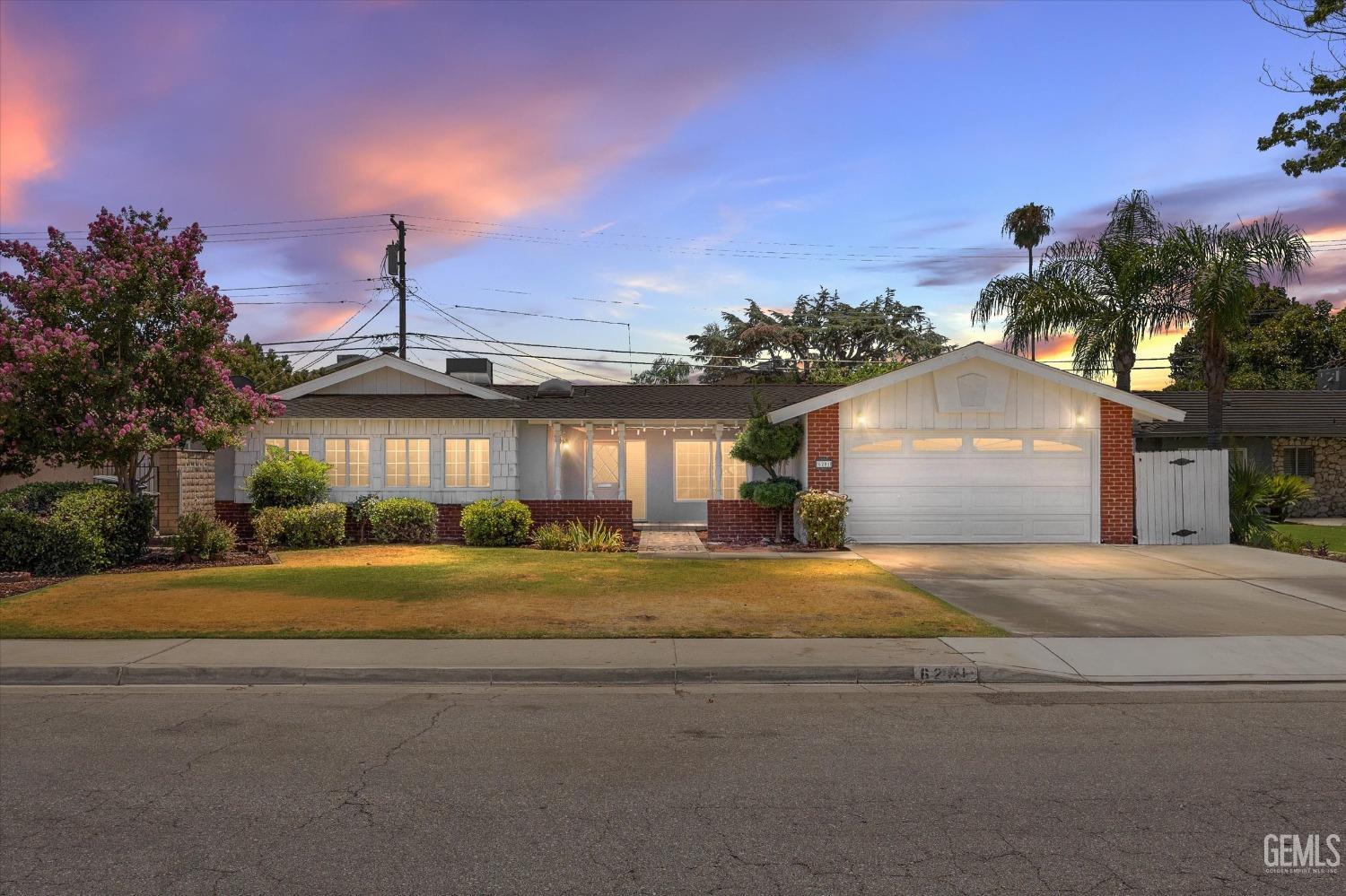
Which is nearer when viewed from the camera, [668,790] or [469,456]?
[668,790]

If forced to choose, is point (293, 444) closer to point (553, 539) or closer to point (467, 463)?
point (467, 463)

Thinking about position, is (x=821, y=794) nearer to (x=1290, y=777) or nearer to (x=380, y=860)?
(x=380, y=860)

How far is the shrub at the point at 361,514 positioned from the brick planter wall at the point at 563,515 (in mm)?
163

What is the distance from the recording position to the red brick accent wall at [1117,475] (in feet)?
61.4

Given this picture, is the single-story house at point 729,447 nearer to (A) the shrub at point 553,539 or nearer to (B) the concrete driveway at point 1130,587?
(A) the shrub at point 553,539

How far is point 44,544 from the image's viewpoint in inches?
551

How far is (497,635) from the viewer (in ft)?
31.3

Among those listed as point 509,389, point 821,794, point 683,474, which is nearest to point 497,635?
point 821,794

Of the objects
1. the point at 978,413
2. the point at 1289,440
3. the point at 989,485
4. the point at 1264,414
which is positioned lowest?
the point at 989,485

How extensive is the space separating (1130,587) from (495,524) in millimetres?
12157

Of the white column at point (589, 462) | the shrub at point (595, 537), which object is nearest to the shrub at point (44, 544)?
the shrub at point (595, 537)

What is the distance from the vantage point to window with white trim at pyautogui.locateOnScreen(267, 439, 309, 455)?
20766 millimetres

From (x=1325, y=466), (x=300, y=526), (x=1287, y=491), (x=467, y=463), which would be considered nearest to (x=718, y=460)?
(x=467, y=463)

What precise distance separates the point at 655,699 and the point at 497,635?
2758 mm
